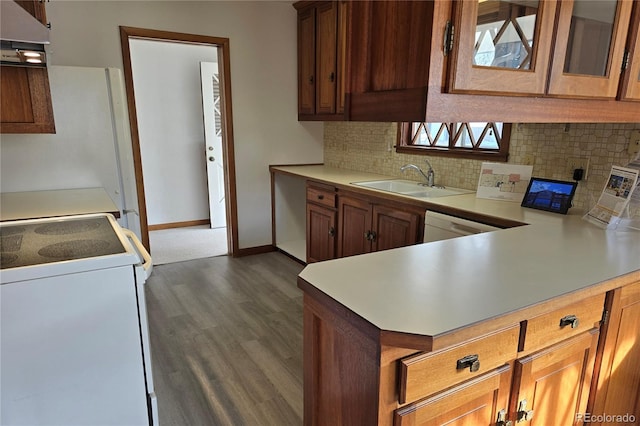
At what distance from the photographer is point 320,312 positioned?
3.65 feet

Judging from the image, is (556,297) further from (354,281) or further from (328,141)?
(328,141)

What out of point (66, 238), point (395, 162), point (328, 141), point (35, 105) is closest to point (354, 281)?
point (66, 238)

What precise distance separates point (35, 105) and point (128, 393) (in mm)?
1638

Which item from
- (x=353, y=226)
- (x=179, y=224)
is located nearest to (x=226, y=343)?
(x=353, y=226)

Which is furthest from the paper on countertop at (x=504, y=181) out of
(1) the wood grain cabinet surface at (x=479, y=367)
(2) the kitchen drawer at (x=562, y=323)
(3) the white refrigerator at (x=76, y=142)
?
(3) the white refrigerator at (x=76, y=142)

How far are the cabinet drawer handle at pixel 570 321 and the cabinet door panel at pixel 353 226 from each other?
5.56ft

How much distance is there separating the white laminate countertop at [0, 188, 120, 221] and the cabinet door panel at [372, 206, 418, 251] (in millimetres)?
1595

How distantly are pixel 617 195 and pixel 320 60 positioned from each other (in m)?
2.68

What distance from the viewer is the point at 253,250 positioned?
165 inches

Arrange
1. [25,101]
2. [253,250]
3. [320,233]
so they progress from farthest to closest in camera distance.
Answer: [253,250] < [320,233] < [25,101]

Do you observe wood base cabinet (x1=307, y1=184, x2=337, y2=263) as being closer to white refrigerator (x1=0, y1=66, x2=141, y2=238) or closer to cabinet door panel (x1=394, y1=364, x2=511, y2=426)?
white refrigerator (x1=0, y1=66, x2=141, y2=238)

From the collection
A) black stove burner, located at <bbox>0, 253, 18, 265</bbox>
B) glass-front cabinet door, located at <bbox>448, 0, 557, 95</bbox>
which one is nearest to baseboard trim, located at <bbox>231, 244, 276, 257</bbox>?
black stove burner, located at <bbox>0, 253, 18, 265</bbox>

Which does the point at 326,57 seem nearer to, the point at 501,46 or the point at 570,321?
the point at 501,46

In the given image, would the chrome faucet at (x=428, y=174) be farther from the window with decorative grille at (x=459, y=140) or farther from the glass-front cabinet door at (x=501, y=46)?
the glass-front cabinet door at (x=501, y=46)
